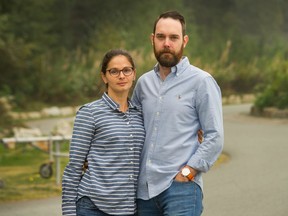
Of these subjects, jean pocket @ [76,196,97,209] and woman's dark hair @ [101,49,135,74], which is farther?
woman's dark hair @ [101,49,135,74]

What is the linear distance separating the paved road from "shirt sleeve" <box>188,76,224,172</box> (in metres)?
3.99

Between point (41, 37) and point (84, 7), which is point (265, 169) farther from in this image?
point (84, 7)

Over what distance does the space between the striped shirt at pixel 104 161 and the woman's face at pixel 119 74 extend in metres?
0.12

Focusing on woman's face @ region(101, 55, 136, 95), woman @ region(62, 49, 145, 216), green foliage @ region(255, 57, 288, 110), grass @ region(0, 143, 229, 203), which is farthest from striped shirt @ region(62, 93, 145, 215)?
green foliage @ region(255, 57, 288, 110)

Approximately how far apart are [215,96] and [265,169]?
24.5 feet

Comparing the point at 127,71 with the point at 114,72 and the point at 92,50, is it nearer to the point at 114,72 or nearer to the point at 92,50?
the point at 114,72

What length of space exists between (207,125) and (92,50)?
86.3 feet

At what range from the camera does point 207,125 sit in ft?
13.4

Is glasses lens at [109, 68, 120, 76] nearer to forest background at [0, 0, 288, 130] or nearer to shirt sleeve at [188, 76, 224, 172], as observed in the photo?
shirt sleeve at [188, 76, 224, 172]

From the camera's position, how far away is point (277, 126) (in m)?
18.5

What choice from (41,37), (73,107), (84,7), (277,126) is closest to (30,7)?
(41,37)

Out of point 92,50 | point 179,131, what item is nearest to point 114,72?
point 179,131

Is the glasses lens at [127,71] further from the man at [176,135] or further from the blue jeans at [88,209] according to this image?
the blue jeans at [88,209]

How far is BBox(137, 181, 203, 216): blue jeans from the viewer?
4.03m
